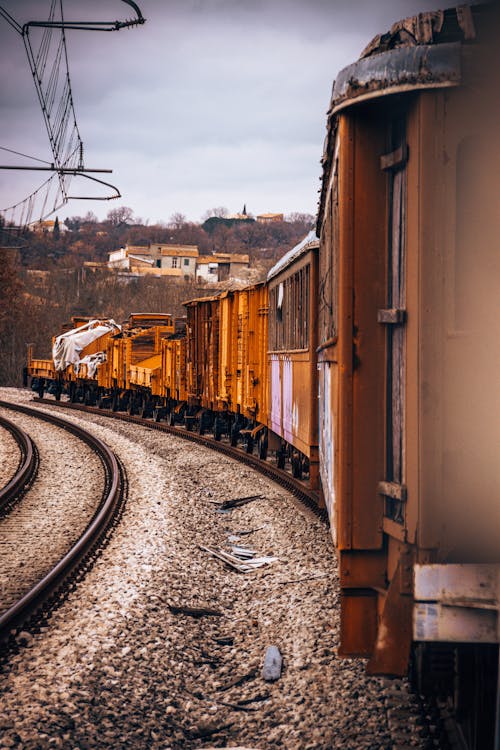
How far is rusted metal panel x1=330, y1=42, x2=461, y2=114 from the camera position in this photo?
3154mm

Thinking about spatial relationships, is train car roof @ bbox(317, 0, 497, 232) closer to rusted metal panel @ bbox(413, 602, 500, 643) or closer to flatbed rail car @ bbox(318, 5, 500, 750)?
flatbed rail car @ bbox(318, 5, 500, 750)

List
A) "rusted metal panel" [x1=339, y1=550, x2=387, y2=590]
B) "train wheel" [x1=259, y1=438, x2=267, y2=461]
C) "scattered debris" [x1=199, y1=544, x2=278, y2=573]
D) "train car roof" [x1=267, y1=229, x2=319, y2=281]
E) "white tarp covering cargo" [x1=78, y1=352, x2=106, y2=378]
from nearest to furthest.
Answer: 1. "rusted metal panel" [x1=339, y1=550, x2=387, y2=590]
2. "scattered debris" [x1=199, y1=544, x2=278, y2=573]
3. "train car roof" [x1=267, y1=229, x2=319, y2=281]
4. "train wheel" [x1=259, y1=438, x2=267, y2=461]
5. "white tarp covering cargo" [x1=78, y1=352, x2=106, y2=378]

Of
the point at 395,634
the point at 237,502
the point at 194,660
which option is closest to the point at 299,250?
the point at 237,502

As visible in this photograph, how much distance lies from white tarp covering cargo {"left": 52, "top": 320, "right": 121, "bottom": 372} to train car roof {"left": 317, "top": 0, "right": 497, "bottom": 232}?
99.9 ft

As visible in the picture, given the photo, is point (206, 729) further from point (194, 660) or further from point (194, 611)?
point (194, 611)

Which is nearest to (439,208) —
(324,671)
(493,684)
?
(493,684)

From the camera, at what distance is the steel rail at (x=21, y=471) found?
1173cm

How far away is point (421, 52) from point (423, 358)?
1.25m

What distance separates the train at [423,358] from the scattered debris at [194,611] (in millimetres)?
2634

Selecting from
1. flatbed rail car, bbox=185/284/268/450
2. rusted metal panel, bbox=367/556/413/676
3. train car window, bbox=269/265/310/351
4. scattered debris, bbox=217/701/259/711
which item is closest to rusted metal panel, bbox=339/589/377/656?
rusted metal panel, bbox=367/556/413/676

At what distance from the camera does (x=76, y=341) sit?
33.8m

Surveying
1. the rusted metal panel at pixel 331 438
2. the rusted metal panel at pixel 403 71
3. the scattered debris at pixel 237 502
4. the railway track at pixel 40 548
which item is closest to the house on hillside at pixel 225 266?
the railway track at pixel 40 548

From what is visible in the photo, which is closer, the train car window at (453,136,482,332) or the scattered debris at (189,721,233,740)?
the train car window at (453,136,482,332)

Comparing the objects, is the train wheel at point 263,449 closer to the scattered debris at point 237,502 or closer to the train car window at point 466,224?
the scattered debris at point 237,502
